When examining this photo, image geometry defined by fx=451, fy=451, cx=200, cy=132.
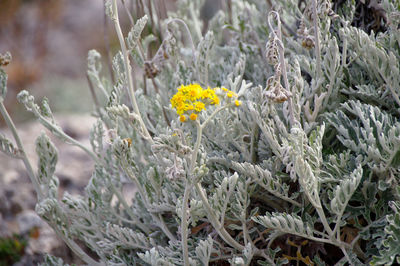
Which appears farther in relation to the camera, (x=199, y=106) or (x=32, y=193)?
(x=32, y=193)

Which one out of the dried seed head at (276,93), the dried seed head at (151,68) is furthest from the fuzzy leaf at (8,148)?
the dried seed head at (276,93)

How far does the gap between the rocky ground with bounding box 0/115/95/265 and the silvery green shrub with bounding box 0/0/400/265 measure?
20.9 inches

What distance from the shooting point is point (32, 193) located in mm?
2938

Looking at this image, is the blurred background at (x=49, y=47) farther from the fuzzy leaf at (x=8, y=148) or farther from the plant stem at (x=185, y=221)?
the plant stem at (x=185, y=221)

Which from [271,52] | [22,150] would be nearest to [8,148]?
[22,150]

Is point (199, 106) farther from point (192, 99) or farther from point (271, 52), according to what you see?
point (271, 52)

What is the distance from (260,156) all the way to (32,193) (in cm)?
181

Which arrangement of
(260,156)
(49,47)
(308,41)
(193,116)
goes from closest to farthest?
(193,116), (308,41), (260,156), (49,47)

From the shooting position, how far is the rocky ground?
2484mm

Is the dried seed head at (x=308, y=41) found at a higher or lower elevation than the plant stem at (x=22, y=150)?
higher

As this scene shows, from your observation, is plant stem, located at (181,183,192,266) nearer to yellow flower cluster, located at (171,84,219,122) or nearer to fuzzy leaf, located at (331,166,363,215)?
yellow flower cluster, located at (171,84,219,122)

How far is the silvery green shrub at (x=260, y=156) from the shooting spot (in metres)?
1.36

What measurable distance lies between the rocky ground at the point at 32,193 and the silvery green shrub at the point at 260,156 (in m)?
0.53

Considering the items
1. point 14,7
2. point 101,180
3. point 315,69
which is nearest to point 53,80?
point 14,7
